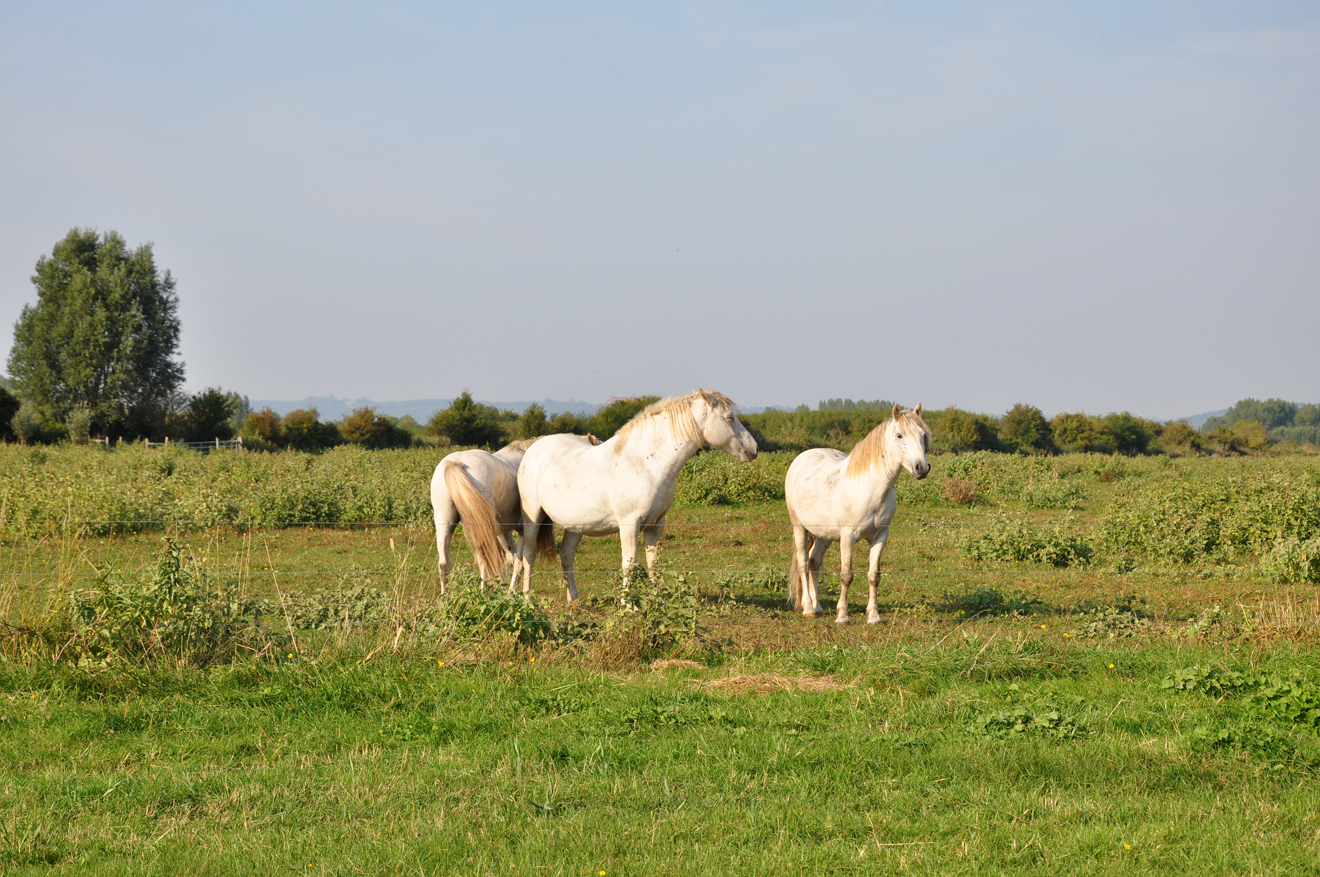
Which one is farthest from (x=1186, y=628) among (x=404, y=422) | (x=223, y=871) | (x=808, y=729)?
(x=404, y=422)

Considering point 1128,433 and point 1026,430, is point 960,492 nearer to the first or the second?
point 1026,430

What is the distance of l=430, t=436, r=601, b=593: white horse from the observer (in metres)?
9.12

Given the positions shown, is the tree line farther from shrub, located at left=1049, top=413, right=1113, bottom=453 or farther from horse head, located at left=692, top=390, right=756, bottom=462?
horse head, located at left=692, top=390, right=756, bottom=462

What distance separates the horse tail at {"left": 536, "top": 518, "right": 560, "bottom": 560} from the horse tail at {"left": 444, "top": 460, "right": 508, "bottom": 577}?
52 centimetres

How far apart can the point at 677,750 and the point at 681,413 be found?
456 centimetres

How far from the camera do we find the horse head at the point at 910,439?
8.26 m

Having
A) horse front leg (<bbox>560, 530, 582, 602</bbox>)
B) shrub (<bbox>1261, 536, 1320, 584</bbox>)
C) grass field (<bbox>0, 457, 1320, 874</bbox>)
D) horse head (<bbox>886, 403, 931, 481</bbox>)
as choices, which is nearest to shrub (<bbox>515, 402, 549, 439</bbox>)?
horse front leg (<bbox>560, 530, 582, 602</bbox>)

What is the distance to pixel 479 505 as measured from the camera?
9.12 m

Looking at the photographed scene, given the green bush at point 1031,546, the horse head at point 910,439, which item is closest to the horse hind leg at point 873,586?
the horse head at point 910,439

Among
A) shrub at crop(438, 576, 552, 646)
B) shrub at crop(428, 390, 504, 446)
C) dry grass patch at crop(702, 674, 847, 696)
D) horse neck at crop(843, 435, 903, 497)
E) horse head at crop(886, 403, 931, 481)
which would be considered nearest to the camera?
dry grass patch at crop(702, 674, 847, 696)

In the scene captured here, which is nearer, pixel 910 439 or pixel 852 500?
pixel 910 439

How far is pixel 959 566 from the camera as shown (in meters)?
12.4

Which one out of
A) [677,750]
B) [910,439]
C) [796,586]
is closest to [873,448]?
[910,439]

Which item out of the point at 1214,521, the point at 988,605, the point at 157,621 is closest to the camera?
the point at 157,621
